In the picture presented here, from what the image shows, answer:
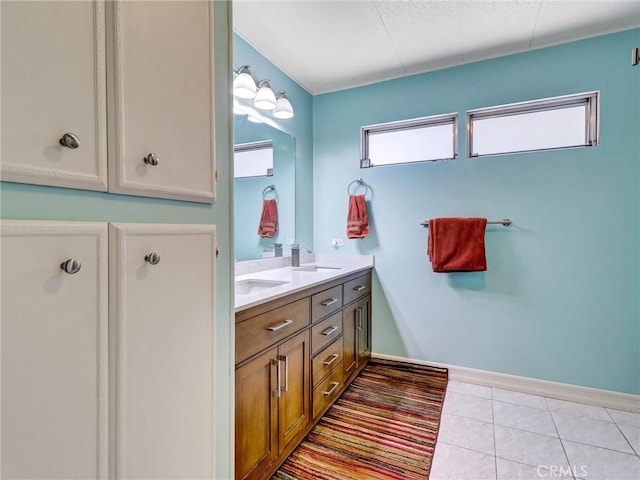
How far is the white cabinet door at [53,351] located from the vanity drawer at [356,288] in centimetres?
169

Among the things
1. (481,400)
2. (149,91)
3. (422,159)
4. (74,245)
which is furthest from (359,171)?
(74,245)

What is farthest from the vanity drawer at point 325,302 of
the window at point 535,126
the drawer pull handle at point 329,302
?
the window at point 535,126

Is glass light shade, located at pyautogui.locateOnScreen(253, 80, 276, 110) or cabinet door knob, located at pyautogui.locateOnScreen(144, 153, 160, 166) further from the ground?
glass light shade, located at pyautogui.locateOnScreen(253, 80, 276, 110)

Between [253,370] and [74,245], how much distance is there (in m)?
0.87

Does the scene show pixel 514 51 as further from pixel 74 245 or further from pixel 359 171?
pixel 74 245

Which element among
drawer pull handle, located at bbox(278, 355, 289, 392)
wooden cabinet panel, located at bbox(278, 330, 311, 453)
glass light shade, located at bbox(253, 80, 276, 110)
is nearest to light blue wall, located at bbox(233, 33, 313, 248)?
glass light shade, located at bbox(253, 80, 276, 110)

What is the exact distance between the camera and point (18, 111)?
21.1 inches

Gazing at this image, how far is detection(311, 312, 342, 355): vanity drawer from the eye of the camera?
5.83ft

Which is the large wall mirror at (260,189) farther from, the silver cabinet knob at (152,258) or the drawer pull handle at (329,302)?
the silver cabinet knob at (152,258)

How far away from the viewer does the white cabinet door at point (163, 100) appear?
690 millimetres

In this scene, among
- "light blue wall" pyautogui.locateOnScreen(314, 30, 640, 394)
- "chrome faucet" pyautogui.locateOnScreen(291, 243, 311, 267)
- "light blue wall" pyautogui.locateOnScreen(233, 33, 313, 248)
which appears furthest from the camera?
"chrome faucet" pyautogui.locateOnScreen(291, 243, 311, 267)

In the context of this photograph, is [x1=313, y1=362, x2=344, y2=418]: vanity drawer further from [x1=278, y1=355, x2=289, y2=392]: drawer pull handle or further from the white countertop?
the white countertop

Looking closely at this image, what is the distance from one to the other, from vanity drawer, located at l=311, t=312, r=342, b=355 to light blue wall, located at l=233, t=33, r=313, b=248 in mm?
890

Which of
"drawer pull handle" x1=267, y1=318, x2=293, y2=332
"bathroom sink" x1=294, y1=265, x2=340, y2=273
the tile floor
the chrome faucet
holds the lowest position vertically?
the tile floor
